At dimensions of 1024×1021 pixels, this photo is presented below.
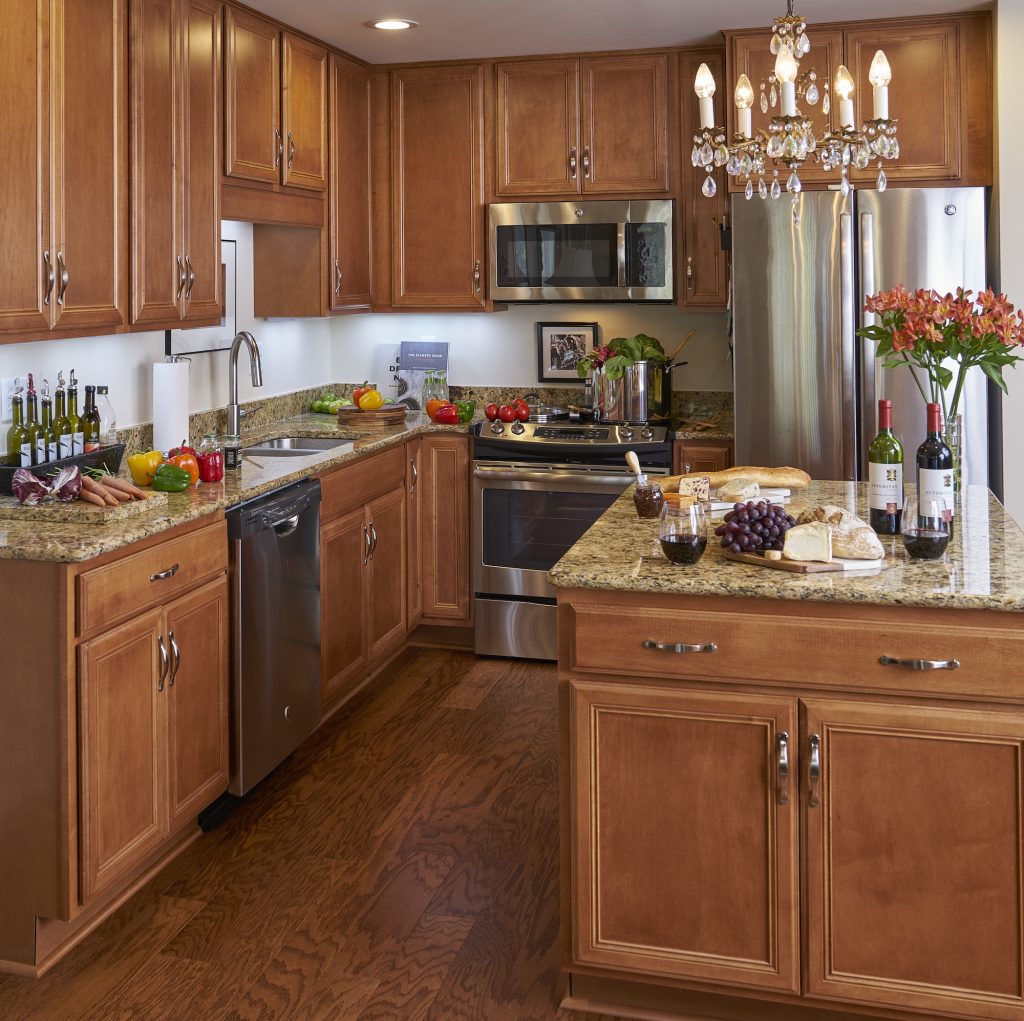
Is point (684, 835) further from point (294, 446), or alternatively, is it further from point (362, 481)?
point (294, 446)

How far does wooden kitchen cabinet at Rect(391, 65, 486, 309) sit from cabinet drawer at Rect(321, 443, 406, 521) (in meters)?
0.84

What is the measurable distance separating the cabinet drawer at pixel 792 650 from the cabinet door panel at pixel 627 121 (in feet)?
10.0

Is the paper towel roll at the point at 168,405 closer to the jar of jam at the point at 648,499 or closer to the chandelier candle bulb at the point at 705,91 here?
the jar of jam at the point at 648,499

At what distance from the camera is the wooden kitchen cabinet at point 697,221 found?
4828 mm

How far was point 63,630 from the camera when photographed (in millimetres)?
2631

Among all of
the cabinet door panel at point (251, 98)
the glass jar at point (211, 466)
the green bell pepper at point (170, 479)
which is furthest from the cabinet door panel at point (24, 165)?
the cabinet door panel at point (251, 98)

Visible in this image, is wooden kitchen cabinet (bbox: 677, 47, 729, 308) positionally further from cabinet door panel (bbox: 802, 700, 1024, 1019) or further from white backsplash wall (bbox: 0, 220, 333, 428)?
cabinet door panel (bbox: 802, 700, 1024, 1019)

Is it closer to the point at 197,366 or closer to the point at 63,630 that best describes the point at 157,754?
the point at 63,630

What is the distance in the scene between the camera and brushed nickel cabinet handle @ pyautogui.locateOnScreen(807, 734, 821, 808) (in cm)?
225

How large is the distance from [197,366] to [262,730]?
5.28 ft

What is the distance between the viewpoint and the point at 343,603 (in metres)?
4.35

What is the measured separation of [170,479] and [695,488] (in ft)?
4.95

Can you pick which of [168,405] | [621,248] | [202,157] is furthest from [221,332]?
[621,248]

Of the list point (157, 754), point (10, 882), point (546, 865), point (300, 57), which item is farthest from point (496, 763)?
point (300, 57)
